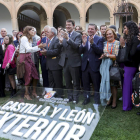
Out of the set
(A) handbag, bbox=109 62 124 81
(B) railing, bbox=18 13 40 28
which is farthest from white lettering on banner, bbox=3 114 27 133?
(B) railing, bbox=18 13 40 28

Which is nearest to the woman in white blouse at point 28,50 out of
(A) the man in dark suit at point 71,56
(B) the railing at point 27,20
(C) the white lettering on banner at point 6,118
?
(A) the man in dark suit at point 71,56

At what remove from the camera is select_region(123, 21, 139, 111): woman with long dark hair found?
3.30 m

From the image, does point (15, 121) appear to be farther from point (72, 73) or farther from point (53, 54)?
point (53, 54)

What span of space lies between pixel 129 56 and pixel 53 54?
172 centimetres

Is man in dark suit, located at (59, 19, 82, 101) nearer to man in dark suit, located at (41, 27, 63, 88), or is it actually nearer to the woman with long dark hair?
man in dark suit, located at (41, 27, 63, 88)

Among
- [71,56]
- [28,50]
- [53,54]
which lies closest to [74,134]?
[71,56]

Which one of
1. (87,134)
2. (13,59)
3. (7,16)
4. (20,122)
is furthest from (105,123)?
(7,16)

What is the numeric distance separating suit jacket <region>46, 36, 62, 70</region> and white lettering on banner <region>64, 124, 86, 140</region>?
2.04 metres

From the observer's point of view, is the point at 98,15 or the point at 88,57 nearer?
the point at 88,57

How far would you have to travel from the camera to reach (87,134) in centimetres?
226

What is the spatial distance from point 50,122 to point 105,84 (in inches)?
64.7

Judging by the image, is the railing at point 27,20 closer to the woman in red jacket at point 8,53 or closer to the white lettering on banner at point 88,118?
the woman in red jacket at point 8,53

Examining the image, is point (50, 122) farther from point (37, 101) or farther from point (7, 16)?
point (7, 16)

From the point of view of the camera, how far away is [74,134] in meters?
2.24
